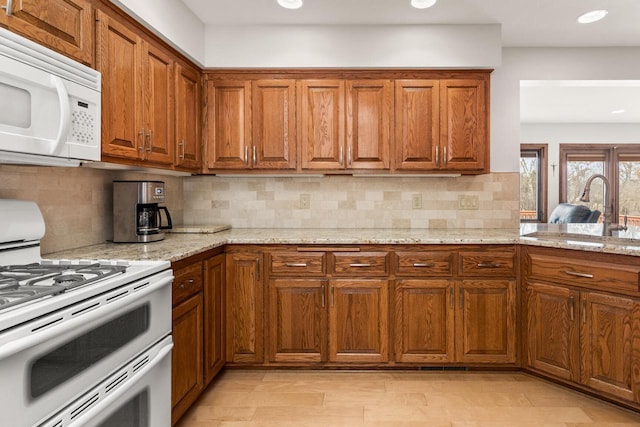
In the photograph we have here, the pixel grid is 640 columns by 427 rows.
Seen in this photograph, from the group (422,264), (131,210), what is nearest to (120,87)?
(131,210)

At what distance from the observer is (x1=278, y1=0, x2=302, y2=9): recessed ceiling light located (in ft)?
8.89

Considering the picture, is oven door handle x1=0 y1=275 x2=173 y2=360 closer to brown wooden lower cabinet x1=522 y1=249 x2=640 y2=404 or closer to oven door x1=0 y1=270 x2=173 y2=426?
oven door x1=0 y1=270 x2=173 y2=426

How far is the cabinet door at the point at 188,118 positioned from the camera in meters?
2.75

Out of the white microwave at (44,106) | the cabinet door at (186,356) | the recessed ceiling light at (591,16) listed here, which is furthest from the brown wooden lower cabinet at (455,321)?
the white microwave at (44,106)

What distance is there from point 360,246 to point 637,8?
2.36m

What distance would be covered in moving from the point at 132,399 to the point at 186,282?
69cm

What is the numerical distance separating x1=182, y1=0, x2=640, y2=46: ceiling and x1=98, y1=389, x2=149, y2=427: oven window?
2.35 metres

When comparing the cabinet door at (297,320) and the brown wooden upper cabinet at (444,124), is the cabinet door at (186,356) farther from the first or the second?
the brown wooden upper cabinet at (444,124)

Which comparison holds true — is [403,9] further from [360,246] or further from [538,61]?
[360,246]

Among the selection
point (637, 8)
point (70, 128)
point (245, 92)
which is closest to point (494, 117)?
point (637, 8)

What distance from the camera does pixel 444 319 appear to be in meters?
2.76

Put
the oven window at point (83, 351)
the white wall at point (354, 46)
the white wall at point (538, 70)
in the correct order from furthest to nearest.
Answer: the white wall at point (538, 70), the white wall at point (354, 46), the oven window at point (83, 351)

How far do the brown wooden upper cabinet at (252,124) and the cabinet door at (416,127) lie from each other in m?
0.78

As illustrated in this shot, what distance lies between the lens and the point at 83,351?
129 cm
